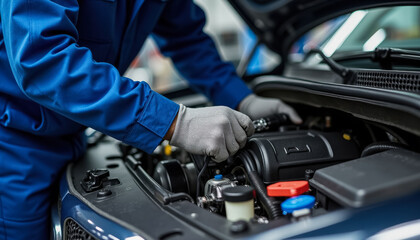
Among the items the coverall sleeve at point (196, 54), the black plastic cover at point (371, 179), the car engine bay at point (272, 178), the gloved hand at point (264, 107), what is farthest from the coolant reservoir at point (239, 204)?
the coverall sleeve at point (196, 54)

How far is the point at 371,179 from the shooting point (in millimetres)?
752

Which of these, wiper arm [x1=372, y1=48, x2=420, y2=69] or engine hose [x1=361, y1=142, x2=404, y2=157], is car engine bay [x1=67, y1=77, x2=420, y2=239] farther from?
wiper arm [x1=372, y1=48, x2=420, y2=69]

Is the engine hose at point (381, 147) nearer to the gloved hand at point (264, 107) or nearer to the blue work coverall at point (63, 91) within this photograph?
the gloved hand at point (264, 107)

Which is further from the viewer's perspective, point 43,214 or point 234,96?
point 234,96

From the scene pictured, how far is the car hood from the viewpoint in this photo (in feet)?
5.29

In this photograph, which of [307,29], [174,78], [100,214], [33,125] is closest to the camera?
[100,214]

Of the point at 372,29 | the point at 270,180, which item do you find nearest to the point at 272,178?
the point at 270,180

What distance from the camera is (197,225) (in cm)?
77

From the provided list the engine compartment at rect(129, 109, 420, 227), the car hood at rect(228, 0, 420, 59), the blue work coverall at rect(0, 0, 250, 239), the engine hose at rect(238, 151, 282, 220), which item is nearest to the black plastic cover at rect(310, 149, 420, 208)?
the engine compartment at rect(129, 109, 420, 227)

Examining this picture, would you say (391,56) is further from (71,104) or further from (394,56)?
(71,104)

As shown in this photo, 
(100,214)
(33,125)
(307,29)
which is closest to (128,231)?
(100,214)

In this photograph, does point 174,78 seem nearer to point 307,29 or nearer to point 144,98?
point 307,29

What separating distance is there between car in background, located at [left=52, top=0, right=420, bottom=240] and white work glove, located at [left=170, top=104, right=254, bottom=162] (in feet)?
0.19

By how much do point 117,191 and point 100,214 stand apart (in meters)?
0.14
